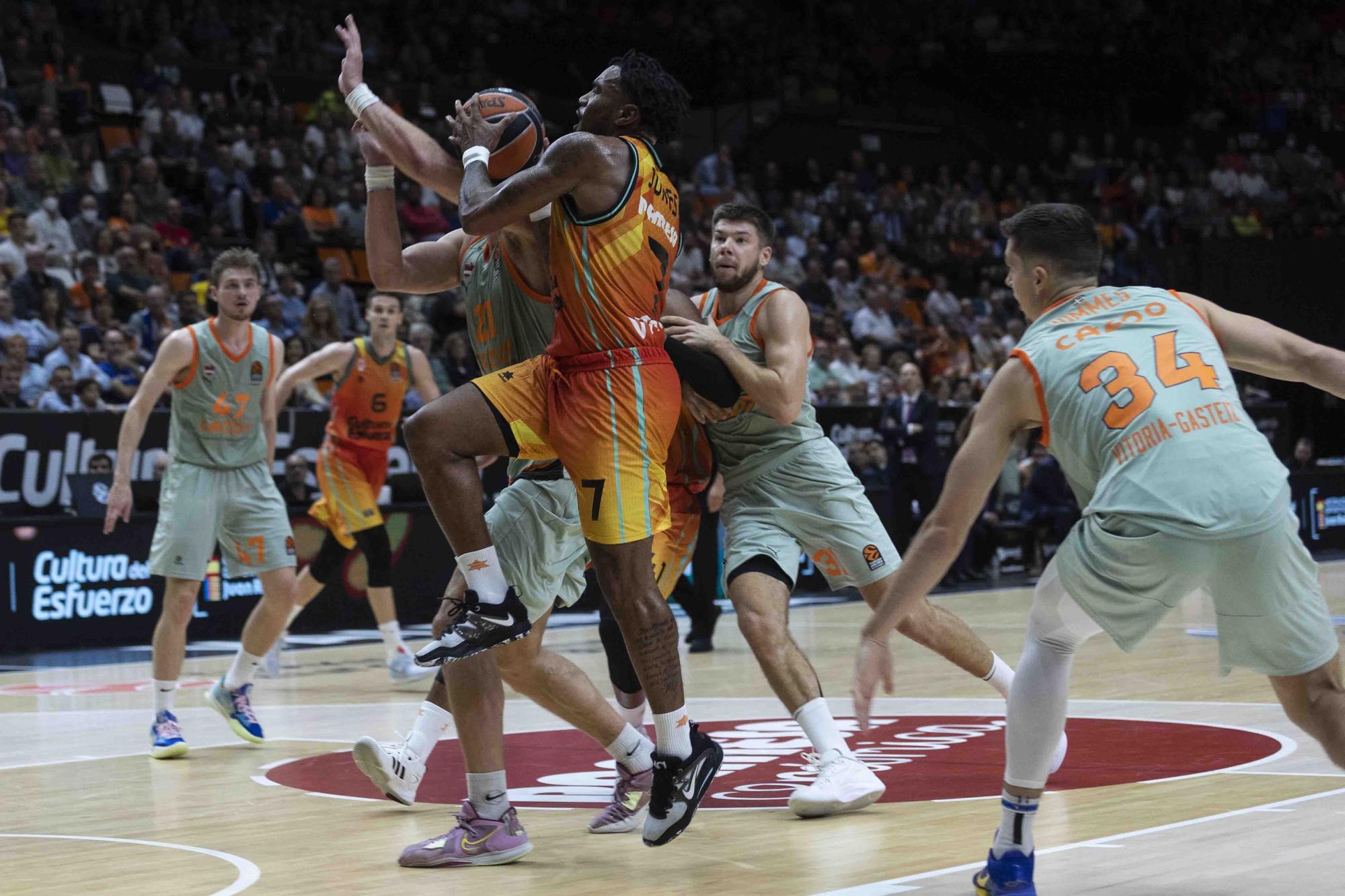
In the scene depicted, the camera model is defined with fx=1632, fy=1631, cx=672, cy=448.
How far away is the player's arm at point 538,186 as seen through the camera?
13.4ft

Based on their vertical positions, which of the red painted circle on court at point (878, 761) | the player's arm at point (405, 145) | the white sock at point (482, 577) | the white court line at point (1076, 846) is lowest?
the red painted circle on court at point (878, 761)

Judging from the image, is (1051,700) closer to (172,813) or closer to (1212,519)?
(1212,519)

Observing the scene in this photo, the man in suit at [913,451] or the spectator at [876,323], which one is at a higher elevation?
the spectator at [876,323]

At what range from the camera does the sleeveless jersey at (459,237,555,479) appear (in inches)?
188

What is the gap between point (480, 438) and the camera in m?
4.28

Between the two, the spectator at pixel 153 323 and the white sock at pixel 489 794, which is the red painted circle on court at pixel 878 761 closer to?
the white sock at pixel 489 794

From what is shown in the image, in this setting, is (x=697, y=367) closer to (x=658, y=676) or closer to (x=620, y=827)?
(x=658, y=676)

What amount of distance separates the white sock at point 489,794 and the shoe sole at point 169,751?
253cm

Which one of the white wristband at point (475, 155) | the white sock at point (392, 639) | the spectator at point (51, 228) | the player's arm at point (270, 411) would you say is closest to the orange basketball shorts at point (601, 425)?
the white wristband at point (475, 155)

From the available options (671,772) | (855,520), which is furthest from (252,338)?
(671,772)

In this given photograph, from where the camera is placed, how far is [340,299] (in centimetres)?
1517

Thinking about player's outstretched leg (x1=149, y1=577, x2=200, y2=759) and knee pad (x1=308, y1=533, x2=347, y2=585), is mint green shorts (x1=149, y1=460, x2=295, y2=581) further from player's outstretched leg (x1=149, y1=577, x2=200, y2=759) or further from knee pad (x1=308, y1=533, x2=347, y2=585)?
knee pad (x1=308, y1=533, x2=347, y2=585)

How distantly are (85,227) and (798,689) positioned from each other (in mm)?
11228

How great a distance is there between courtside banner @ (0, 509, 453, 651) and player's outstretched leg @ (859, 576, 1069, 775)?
20.2 ft
